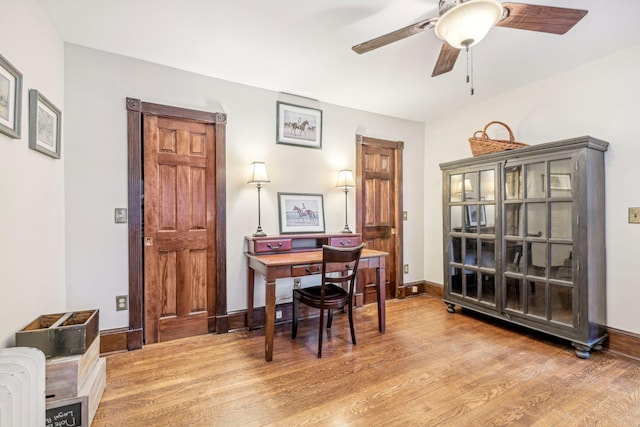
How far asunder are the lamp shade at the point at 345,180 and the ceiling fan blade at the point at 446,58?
1378mm

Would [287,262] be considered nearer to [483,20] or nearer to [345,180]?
[345,180]

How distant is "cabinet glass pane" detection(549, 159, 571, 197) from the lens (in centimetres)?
245

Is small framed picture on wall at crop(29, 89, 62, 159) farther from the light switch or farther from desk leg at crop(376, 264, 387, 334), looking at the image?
desk leg at crop(376, 264, 387, 334)

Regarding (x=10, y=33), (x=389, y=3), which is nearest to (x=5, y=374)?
(x=10, y=33)

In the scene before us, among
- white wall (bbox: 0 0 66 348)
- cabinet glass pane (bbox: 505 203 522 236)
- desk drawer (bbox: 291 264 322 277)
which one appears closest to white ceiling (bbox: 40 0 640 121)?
Result: white wall (bbox: 0 0 66 348)

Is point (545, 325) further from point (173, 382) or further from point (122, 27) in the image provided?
point (122, 27)

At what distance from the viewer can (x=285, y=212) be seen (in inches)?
125

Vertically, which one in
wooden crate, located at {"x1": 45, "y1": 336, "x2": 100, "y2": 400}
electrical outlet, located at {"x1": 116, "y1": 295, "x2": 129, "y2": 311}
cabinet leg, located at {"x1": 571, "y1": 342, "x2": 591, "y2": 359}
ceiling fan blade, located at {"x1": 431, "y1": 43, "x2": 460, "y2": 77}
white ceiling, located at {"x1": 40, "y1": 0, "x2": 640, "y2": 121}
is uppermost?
white ceiling, located at {"x1": 40, "y1": 0, "x2": 640, "y2": 121}

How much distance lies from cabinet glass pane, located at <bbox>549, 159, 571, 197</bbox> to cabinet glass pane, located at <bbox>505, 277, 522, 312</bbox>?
2.80 feet

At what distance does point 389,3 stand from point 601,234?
8.12ft

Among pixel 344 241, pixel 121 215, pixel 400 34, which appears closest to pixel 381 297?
pixel 344 241

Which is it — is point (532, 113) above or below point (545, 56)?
below

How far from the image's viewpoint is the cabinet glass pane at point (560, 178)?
2451 mm

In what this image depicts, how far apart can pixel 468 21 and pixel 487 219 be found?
82.3 inches
